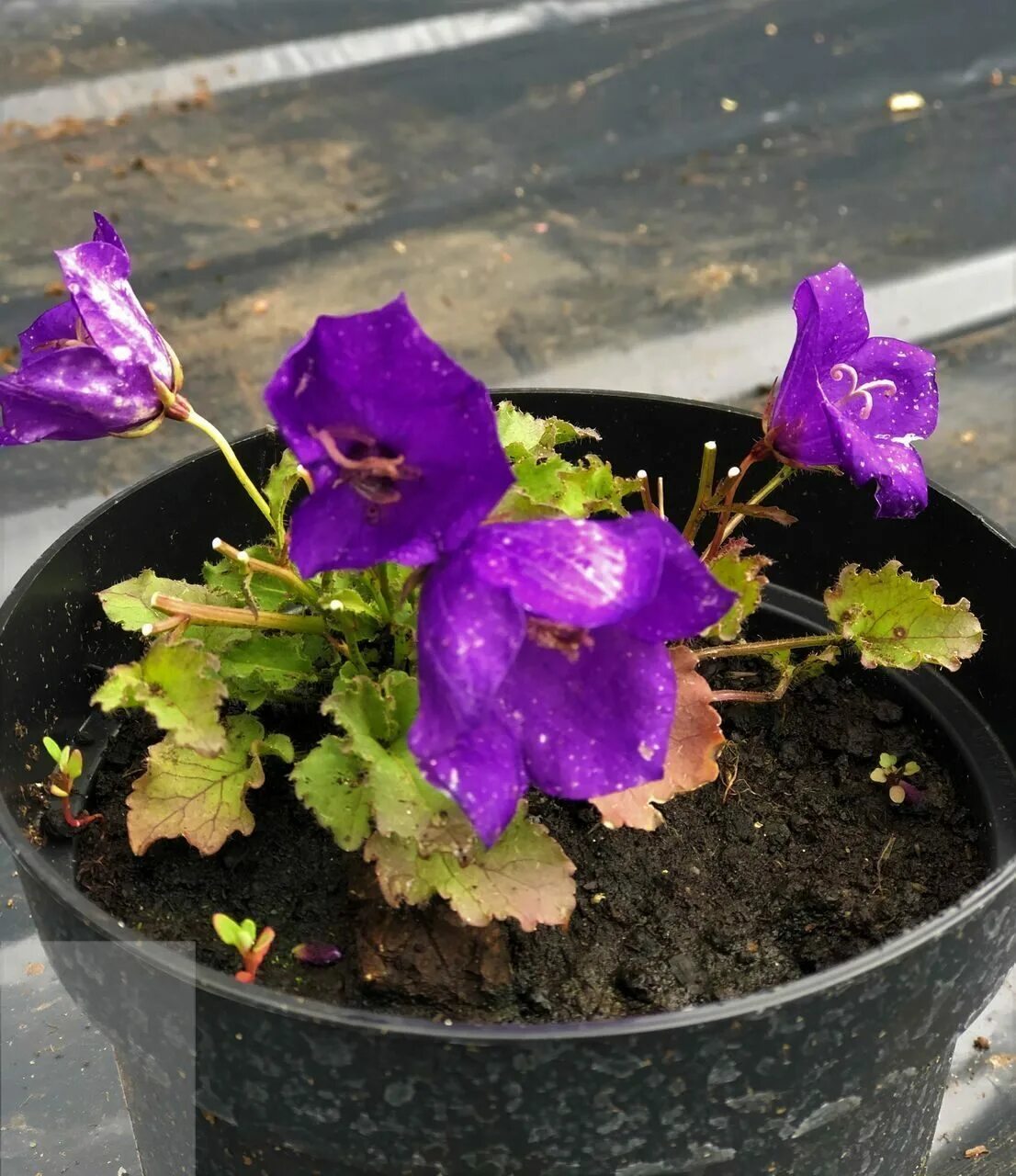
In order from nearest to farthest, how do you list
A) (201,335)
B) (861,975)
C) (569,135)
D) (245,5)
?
(861,975) → (201,335) → (569,135) → (245,5)

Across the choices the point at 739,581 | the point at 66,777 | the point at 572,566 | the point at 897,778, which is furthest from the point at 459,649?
the point at 897,778

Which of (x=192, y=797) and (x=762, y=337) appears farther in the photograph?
(x=762, y=337)

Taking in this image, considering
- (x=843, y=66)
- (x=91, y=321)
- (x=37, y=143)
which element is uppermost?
(x=91, y=321)

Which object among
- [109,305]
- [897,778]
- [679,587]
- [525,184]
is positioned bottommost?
[525,184]

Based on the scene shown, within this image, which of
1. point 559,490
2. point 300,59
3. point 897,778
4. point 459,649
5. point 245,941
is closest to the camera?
point 459,649

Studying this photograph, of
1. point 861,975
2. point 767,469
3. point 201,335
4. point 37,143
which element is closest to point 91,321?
point 861,975

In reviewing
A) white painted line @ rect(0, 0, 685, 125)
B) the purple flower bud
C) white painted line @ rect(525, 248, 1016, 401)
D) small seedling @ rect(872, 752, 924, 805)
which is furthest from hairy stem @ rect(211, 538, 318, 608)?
white painted line @ rect(0, 0, 685, 125)

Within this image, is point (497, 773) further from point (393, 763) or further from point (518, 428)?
point (518, 428)

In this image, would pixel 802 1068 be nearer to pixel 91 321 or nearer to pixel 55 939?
pixel 55 939
